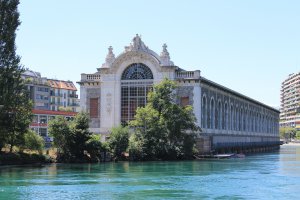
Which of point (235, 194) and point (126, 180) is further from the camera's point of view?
point (126, 180)

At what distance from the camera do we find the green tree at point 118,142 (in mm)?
78312

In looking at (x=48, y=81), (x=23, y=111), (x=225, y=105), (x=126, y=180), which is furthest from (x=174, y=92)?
(x=48, y=81)

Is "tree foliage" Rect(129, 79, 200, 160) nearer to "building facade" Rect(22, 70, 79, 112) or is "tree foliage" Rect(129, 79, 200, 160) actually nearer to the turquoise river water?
the turquoise river water

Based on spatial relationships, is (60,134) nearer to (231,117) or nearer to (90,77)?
(90,77)

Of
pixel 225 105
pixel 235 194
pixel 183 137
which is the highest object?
pixel 225 105

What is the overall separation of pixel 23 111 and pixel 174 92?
26.9 m

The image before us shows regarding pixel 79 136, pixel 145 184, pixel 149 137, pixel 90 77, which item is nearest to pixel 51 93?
pixel 90 77

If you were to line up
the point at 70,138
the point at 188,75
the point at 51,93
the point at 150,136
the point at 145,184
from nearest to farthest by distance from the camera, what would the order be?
the point at 145,184
the point at 70,138
the point at 150,136
the point at 188,75
the point at 51,93

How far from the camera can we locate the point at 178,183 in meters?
48.1

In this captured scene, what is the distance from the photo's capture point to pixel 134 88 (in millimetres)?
91812

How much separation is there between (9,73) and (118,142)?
20378mm

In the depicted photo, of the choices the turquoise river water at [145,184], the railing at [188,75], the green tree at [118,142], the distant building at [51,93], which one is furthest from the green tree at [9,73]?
the distant building at [51,93]

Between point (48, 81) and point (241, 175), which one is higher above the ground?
point (48, 81)

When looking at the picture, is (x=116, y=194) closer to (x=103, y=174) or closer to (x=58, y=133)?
(x=103, y=174)
